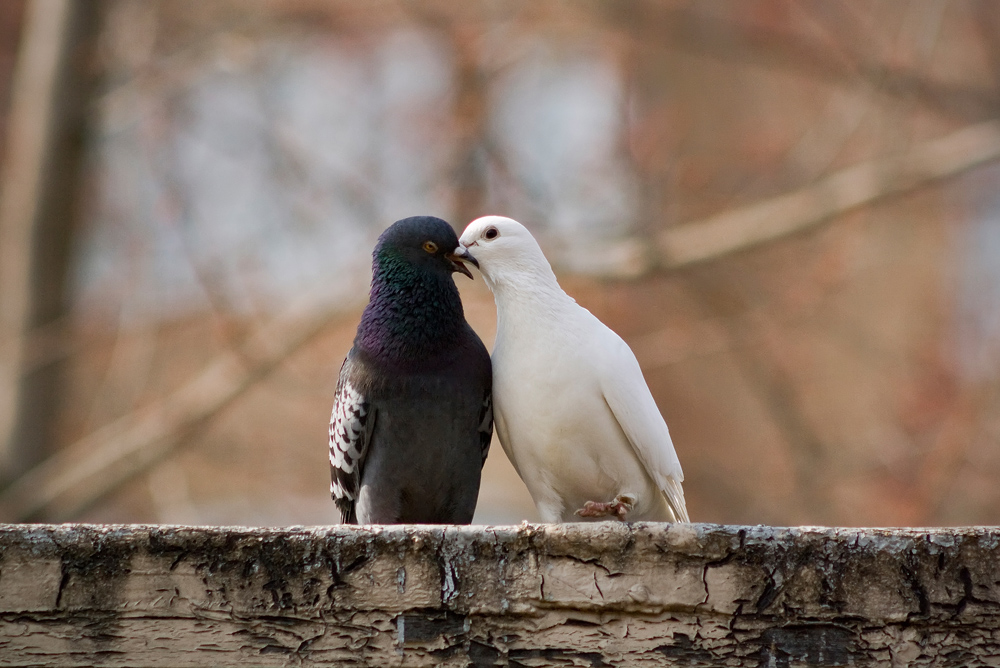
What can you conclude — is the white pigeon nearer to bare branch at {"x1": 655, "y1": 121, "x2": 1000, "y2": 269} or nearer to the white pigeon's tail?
the white pigeon's tail

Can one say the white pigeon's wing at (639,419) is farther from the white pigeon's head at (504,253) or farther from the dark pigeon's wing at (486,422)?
the dark pigeon's wing at (486,422)

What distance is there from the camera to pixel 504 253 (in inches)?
117

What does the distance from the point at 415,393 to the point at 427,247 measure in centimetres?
43

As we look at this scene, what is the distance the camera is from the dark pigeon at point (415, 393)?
9.59 ft

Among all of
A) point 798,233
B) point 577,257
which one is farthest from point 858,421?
point 577,257

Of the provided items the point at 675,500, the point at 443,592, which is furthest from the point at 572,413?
the point at 443,592

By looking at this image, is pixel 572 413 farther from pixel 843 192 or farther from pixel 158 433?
pixel 158 433

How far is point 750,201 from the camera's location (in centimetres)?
741

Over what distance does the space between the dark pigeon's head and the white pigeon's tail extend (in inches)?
33.3

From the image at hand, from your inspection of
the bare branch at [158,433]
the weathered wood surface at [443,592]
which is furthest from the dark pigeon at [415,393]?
the bare branch at [158,433]

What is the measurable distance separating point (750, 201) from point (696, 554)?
5947 mm

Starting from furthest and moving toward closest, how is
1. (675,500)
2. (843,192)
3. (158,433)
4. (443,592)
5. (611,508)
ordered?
(158,433) → (843,192) → (675,500) → (611,508) → (443,592)

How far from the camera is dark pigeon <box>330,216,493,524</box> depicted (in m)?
2.92

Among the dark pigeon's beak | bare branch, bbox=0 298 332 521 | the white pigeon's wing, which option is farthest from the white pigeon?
bare branch, bbox=0 298 332 521
